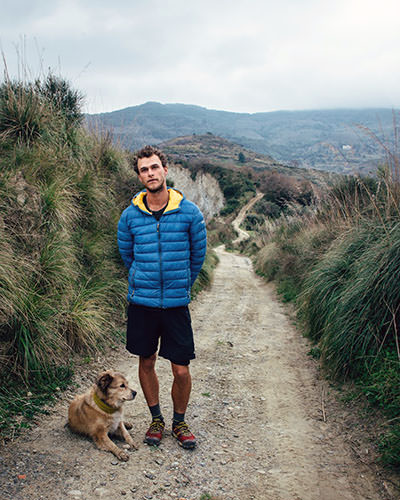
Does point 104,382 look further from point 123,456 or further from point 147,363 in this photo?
point 123,456

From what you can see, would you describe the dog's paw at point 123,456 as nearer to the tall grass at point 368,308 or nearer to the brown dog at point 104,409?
the brown dog at point 104,409

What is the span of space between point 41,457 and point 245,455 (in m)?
1.67

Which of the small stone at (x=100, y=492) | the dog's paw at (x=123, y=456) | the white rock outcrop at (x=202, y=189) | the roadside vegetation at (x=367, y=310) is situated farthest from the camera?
the white rock outcrop at (x=202, y=189)

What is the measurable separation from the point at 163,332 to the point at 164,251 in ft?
2.28

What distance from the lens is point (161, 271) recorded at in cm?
313

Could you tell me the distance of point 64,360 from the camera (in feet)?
14.5

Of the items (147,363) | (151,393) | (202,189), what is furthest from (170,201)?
(202,189)

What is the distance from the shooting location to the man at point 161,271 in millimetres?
3139

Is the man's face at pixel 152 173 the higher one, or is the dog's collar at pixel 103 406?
the man's face at pixel 152 173

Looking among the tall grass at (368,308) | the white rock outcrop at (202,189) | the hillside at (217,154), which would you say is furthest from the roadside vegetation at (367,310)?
the hillside at (217,154)

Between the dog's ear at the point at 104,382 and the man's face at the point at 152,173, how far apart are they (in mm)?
1574

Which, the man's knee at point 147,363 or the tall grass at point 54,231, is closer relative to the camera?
the man's knee at point 147,363

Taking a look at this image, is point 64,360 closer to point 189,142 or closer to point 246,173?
point 246,173

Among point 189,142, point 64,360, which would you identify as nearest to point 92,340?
point 64,360
